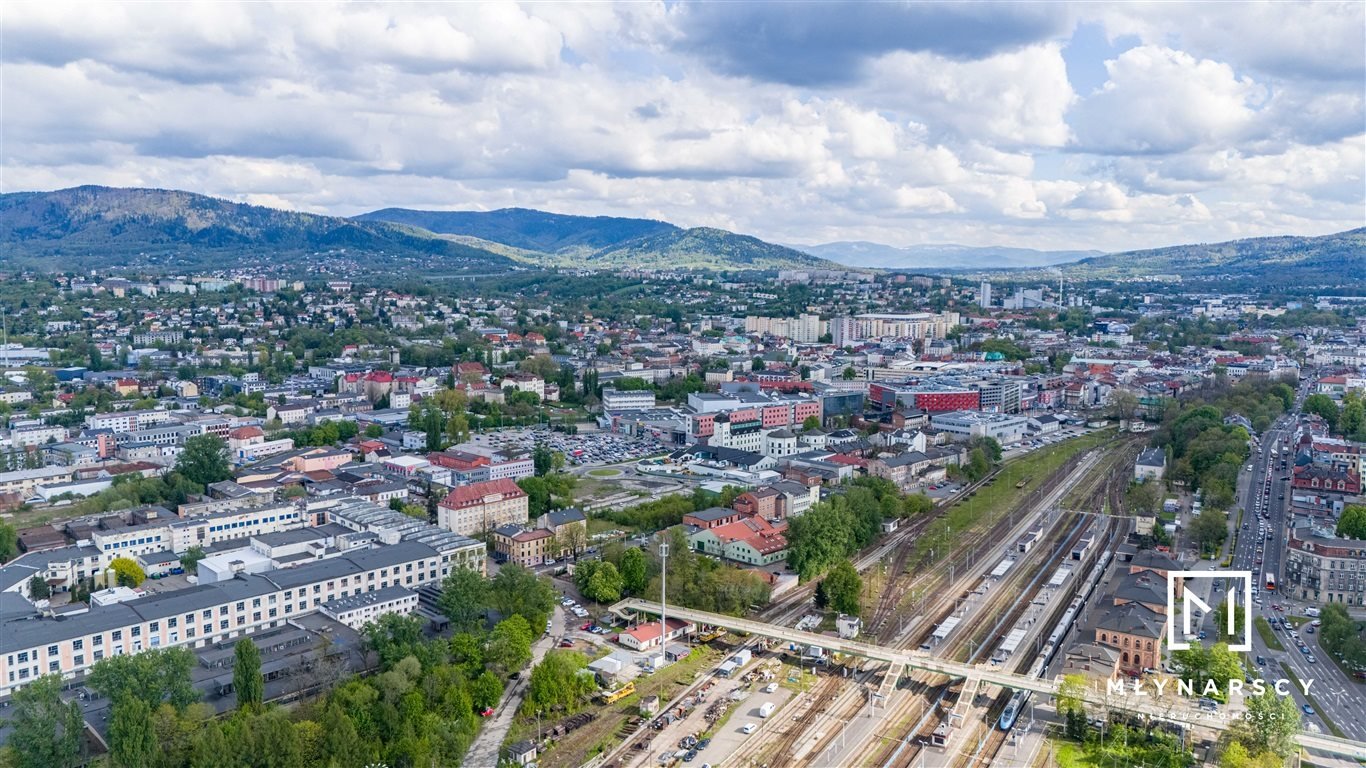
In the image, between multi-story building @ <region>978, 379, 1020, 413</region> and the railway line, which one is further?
multi-story building @ <region>978, 379, 1020, 413</region>

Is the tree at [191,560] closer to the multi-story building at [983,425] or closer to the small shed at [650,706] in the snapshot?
the small shed at [650,706]

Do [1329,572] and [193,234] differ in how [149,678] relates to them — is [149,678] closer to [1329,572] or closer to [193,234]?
[1329,572]

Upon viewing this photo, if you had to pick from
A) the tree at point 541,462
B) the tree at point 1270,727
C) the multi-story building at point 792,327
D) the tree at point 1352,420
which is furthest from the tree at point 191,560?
the multi-story building at point 792,327

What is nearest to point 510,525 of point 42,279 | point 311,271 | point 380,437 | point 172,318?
point 380,437

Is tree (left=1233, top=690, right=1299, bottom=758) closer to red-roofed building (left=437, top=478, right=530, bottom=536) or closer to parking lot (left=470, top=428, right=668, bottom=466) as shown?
red-roofed building (left=437, top=478, right=530, bottom=536)

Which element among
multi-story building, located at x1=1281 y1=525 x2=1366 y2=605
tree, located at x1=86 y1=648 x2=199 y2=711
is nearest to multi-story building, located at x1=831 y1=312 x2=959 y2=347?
multi-story building, located at x1=1281 y1=525 x2=1366 y2=605

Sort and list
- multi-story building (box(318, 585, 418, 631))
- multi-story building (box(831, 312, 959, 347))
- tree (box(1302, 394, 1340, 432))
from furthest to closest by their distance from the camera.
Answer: multi-story building (box(831, 312, 959, 347))
tree (box(1302, 394, 1340, 432))
multi-story building (box(318, 585, 418, 631))
